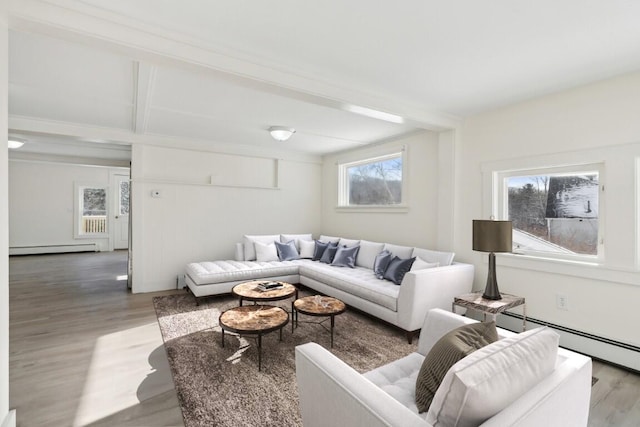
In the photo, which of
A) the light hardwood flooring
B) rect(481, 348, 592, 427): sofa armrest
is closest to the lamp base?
rect(481, 348, 592, 427): sofa armrest

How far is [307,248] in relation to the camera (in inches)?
215

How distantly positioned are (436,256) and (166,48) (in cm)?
333

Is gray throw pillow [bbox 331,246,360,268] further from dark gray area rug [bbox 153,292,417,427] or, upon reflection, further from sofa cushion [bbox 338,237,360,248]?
dark gray area rug [bbox 153,292,417,427]

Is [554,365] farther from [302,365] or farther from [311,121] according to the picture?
[311,121]

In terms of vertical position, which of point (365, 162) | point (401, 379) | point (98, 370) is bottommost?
point (98, 370)

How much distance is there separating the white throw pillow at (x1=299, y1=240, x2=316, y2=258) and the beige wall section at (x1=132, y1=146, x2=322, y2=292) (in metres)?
0.74

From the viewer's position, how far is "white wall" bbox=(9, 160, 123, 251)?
25.2 ft

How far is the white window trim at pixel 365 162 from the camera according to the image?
15.1ft

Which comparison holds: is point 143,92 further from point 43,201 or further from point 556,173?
point 43,201

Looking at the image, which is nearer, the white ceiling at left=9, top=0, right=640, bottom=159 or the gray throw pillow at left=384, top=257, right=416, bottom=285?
the white ceiling at left=9, top=0, right=640, bottom=159

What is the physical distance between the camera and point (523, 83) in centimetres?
276

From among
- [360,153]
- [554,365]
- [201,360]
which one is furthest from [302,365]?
[360,153]

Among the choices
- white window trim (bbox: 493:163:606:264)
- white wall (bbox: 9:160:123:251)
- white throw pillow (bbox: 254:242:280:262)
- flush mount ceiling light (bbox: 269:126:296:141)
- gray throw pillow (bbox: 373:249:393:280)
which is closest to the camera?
white window trim (bbox: 493:163:606:264)

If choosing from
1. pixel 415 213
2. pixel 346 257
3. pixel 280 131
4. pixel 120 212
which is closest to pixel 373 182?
pixel 415 213
